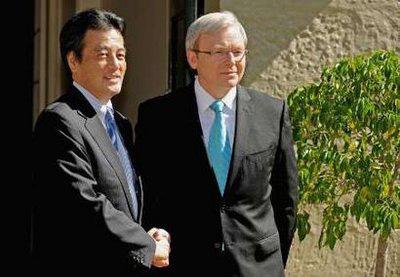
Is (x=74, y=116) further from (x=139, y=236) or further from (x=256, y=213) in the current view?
(x=256, y=213)

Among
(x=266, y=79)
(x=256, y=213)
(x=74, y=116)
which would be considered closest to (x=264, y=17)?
(x=266, y=79)

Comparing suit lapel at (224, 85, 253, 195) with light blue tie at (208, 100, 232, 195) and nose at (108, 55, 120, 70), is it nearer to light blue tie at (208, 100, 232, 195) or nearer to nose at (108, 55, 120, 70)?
light blue tie at (208, 100, 232, 195)

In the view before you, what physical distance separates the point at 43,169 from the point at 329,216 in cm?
234

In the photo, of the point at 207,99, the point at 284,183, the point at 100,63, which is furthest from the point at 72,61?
the point at 284,183

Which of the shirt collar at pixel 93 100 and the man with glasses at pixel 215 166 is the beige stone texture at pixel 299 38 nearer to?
the man with glasses at pixel 215 166

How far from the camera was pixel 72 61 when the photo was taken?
11.6 ft

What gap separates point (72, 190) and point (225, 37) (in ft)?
3.21

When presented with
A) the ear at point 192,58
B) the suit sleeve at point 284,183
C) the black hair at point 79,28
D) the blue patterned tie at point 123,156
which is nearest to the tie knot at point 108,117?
the blue patterned tie at point 123,156

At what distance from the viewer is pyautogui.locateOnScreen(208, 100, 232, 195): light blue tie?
151 inches

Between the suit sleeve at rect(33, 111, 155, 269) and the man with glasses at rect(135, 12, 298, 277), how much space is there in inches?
17.7

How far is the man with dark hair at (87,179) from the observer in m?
3.29

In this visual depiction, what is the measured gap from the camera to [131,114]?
27.2 ft

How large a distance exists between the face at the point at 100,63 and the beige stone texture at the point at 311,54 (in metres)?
2.92

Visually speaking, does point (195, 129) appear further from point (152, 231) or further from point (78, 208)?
point (78, 208)
